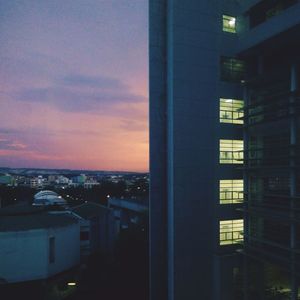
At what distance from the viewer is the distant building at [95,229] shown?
39312mm

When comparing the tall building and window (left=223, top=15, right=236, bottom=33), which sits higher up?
window (left=223, top=15, right=236, bottom=33)

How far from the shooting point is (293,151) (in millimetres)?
18172

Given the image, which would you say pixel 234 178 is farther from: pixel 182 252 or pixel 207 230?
pixel 182 252

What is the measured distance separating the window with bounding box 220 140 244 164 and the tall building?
8 cm

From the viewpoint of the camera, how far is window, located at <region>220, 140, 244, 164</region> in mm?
22955

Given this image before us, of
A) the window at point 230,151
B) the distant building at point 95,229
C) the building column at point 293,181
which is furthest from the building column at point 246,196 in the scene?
the distant building at point 95,229

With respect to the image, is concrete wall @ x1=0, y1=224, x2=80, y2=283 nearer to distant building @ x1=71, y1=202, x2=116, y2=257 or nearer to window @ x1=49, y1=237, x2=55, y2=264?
window @ x1=49, y1=237, x2=55, y2=264

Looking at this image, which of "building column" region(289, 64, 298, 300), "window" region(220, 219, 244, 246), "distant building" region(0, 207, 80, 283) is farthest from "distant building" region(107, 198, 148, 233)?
"building column" region(289, 64, 298, 300)

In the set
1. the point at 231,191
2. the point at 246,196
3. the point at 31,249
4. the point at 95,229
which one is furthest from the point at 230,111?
the point at 95,229

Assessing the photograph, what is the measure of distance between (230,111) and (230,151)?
2.87 meters

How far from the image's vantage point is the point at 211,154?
886 inches

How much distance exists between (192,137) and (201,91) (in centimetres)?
322

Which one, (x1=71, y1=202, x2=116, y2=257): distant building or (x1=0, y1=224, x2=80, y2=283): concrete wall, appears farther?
(x1=71, y1=202, x2=116, y2=257): distant building

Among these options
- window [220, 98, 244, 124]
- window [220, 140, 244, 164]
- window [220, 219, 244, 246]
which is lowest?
window [220, 219, 244, 246]
